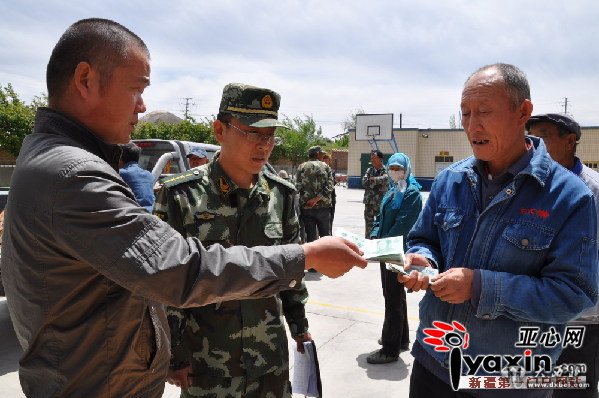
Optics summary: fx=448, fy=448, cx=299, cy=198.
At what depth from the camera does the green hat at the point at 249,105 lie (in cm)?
252

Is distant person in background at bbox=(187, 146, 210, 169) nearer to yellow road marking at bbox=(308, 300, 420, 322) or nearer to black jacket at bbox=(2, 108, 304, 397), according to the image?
yellow road marking at bbox=(308, 300, 420, 322)

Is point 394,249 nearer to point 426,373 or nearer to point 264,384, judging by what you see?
point 426,373

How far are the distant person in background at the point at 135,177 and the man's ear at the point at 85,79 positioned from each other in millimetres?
3155

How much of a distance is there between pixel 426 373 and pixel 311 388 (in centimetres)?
71

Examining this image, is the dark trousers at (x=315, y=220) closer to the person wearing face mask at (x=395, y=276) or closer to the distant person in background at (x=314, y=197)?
the distant person in background at (x=314, y=197)

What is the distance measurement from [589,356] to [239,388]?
216cm

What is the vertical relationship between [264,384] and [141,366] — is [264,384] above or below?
below

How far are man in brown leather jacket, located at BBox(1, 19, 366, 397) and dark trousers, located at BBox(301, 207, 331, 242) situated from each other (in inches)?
249

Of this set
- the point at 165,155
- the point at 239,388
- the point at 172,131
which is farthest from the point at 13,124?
the point at 239,388

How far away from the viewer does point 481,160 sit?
7.31ft

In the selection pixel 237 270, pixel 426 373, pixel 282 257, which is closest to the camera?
pixel 237 270

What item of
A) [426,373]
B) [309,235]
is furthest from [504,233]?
[309,235]

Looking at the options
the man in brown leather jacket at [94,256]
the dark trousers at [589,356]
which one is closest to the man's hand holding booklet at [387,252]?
the man in brown leather jacket at [94,256]

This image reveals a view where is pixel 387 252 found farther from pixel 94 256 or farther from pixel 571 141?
pixel 571 141
